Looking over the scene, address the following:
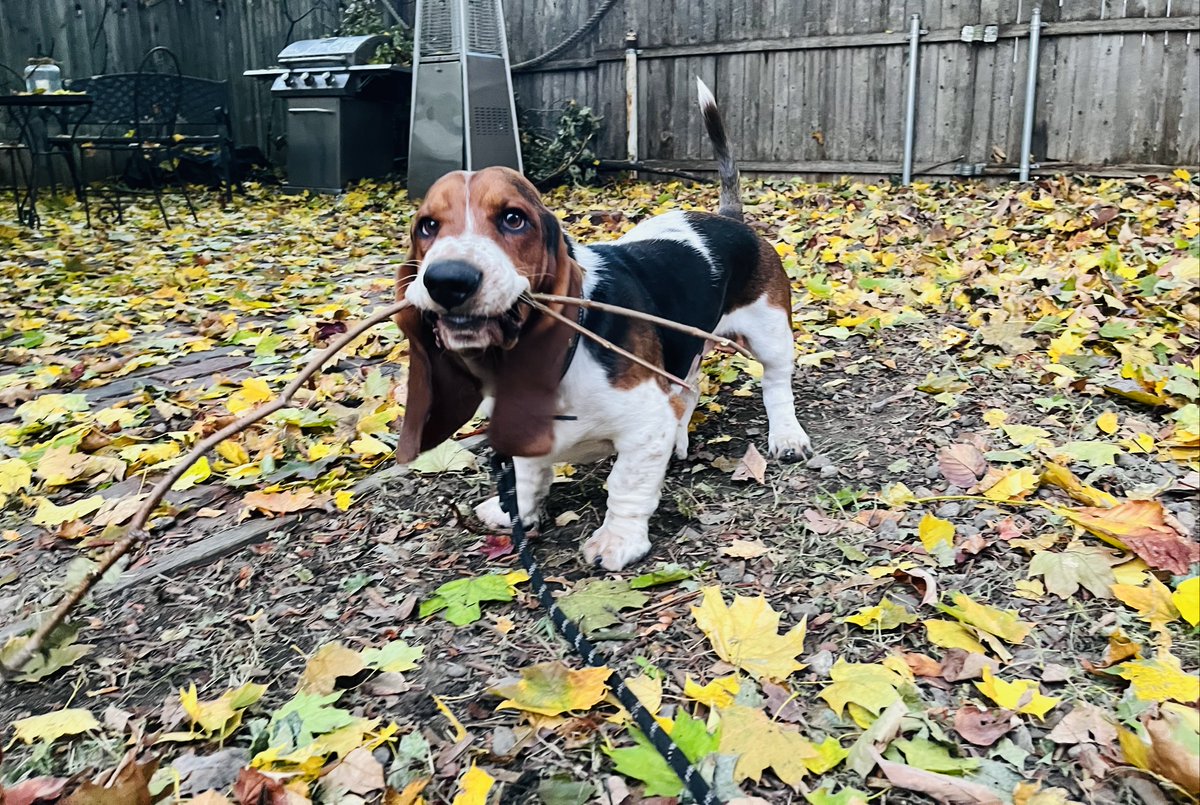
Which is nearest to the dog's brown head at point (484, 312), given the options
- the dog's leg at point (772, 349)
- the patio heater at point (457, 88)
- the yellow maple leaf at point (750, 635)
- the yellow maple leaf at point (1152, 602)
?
the yellow maple leaf at point (750, 635)

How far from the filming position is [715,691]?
6.68ft

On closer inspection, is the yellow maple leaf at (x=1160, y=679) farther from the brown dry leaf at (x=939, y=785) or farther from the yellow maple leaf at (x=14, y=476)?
the yellow maple leaf at (x=14, y=476)

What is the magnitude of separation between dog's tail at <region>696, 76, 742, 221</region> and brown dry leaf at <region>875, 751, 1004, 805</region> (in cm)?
250

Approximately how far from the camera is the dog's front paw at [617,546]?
2.65 meters

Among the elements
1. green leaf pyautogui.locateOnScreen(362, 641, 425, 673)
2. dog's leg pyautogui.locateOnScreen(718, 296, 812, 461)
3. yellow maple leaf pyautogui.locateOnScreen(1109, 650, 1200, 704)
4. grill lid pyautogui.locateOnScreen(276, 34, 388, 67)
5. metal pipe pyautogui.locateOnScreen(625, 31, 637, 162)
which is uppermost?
grill lid pyautogui.locateOnScreen(276, 34, 388, 67)

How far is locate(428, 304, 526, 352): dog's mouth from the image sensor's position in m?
2.04

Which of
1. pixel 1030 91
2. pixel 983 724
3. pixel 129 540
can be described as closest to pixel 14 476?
pixel 129 540

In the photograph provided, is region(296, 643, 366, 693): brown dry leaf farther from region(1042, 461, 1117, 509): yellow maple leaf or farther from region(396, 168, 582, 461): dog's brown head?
region(1042, 461, 1117, 509): yellow maple leaf

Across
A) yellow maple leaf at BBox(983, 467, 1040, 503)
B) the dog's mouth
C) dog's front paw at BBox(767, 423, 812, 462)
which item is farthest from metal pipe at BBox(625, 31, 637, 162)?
the dog's mouth

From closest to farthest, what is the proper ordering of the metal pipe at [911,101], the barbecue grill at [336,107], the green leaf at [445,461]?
the green leaf at [445,461]
the metal pipe at [911,101]
the barbecue grill at [336,107]

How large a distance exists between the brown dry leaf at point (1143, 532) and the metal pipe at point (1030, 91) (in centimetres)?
807

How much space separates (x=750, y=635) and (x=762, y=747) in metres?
0.42

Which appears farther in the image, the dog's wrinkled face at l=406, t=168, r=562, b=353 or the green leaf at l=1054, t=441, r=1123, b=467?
the green leaf at l=1054, t=441, r=1123, b=467

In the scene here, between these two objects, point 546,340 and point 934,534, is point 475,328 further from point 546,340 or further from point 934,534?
point 934,534
